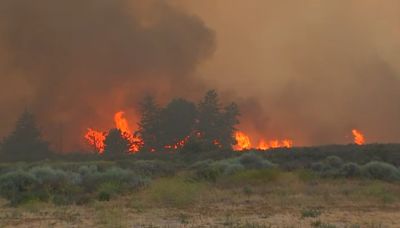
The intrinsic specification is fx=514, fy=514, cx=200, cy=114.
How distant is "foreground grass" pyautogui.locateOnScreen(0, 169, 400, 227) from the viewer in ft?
58.1

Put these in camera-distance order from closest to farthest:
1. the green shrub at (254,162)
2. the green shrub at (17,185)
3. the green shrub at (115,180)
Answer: the green shrub at (17,185) < the green shrub at (115,180) < the green shrub at (254,162)

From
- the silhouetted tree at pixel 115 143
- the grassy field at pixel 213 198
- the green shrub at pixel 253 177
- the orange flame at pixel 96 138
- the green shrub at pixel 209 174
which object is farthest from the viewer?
the orange flame at pixel 96 138

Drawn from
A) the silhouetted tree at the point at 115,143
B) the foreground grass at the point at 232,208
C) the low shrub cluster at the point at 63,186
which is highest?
the silhouetted tree at the point at 115,143

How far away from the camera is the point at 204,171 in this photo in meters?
35.7

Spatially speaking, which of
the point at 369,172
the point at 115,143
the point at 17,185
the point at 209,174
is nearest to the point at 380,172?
the point at 369,172

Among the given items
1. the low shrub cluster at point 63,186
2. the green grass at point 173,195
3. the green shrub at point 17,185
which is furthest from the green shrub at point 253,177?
the green shrub at point 17,185

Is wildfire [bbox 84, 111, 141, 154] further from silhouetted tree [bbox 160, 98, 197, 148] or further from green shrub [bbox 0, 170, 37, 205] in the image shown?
green shrub [bbox 0, 170, 37, 205]

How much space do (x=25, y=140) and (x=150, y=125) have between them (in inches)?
715

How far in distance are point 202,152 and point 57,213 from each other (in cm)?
3828

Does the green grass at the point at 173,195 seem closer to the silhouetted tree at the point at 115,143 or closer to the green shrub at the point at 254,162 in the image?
the green shrub at the point at 254,162

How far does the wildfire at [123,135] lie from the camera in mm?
72625

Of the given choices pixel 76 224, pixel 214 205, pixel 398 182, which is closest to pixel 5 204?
pixel 76 224

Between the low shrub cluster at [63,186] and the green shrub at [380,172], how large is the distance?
50.7 ft

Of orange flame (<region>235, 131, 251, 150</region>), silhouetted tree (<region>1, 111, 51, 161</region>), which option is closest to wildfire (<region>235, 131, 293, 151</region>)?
orange flame (<region>235, 131, 251, 150</region>)
